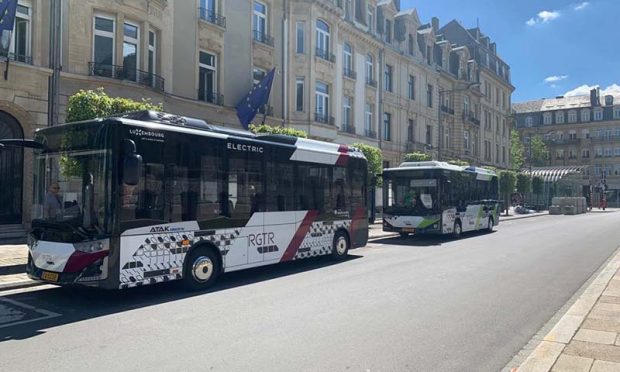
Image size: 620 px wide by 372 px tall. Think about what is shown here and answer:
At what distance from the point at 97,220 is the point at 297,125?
20296 millimetres

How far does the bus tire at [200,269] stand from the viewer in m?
9.26

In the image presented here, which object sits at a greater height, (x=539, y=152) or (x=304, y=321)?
(x=539, y=152)

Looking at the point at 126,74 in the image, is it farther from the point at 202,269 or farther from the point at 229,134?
the point at 202,269

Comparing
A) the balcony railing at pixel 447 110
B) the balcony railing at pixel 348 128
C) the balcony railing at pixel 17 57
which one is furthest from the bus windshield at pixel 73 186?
the balcony railing at pixel 447 110

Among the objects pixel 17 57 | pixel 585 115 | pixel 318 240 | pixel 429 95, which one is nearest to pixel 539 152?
pixel 585 115

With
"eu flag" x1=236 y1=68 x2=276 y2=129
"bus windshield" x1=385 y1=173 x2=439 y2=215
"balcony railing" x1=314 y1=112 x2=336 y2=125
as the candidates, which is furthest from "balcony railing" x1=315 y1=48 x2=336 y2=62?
"bus windshield" x1=385 y1=173 x2=439 y2=215

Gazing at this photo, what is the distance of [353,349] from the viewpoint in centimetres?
579

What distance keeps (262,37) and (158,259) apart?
1977 cm

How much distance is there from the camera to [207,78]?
23609 millimetres

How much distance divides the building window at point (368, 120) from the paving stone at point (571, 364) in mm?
30848

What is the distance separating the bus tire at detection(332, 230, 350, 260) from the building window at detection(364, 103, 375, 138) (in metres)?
22.2

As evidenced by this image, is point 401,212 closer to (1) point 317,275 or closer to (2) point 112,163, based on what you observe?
(1) point 317,275

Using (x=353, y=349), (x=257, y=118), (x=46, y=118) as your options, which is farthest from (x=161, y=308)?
(x=257, y=118)

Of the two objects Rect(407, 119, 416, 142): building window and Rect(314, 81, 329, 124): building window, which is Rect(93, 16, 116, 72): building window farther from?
Rect(407, 119, 416, 142): building window
